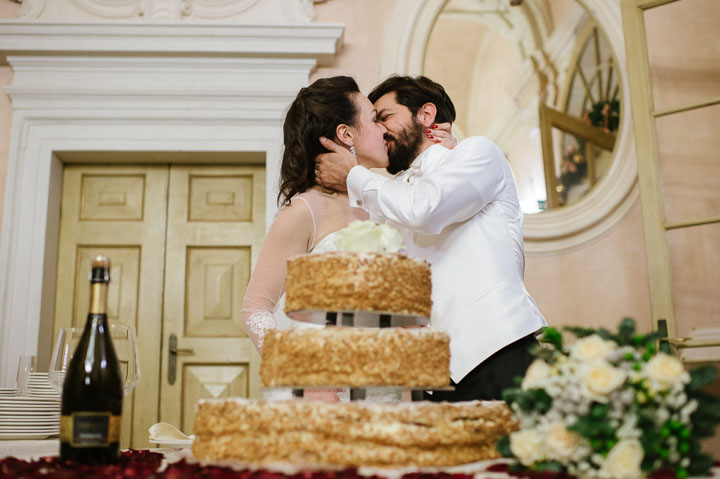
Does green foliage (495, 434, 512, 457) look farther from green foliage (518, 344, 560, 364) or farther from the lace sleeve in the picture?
the lace sleeve

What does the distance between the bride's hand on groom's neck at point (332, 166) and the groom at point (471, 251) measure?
0.31m

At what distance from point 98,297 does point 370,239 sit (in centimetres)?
48

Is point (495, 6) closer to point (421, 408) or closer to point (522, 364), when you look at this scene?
point (522, 364)

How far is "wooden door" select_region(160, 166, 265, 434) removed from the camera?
3.67 meters

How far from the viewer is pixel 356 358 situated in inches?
45.3

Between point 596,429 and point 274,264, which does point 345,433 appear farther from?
point 274,264

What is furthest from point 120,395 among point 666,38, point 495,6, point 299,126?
point 495,6

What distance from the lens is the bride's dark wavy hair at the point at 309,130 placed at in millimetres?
2139

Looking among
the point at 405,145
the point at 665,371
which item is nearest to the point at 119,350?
the point at 665,371

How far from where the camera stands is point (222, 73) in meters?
3.75

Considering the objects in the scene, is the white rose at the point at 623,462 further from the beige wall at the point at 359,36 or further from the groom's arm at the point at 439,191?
the beige wall at the point at 359,36

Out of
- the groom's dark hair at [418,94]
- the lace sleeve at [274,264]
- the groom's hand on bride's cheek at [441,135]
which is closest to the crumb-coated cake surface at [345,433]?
the lace sleeve at [274,264]

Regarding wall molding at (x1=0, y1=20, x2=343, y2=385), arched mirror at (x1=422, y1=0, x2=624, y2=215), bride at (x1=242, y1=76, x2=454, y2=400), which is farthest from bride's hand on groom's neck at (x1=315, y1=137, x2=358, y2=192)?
arched mirror at (x1=422, y1=0, x2=624, y2=215)

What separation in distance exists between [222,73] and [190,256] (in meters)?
1.01
